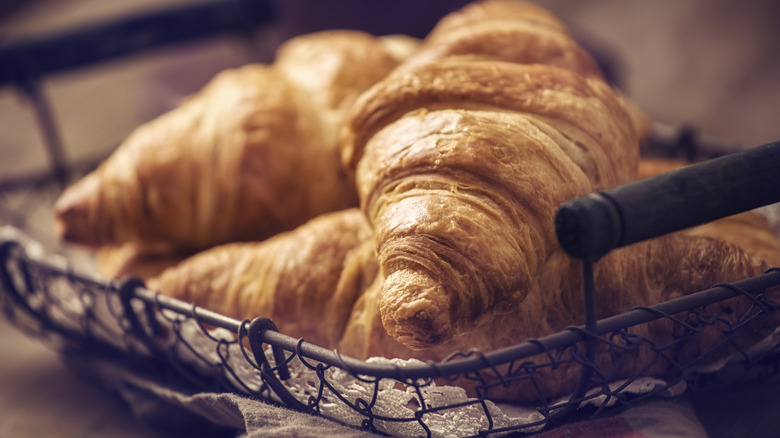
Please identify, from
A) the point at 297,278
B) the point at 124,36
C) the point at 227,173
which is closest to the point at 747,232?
the point at 297,278

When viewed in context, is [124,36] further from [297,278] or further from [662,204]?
[662,204]

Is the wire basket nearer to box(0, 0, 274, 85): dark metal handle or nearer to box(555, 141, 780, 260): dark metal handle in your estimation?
box(555, 141, 780, 260): dark metal handle

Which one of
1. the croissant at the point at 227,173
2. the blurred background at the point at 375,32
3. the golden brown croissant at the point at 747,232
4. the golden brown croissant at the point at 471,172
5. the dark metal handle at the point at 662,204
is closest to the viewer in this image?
the dark metal handle at the point at 662,204

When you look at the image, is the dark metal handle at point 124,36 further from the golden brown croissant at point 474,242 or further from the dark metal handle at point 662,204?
the dark metal handle at point 662,204

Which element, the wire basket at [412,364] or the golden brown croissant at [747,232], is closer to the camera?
the wire basket at [412,364]

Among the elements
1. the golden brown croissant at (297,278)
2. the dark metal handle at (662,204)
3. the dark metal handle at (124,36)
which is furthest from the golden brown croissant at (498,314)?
the dark metal handle at (124,36)

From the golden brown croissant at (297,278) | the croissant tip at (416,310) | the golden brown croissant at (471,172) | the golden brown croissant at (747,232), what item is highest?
the golden brown croissant at (471,172)

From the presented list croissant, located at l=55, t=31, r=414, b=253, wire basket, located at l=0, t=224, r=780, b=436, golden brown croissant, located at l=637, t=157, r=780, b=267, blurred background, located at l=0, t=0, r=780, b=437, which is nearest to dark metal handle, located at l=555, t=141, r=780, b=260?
wire basket, located at l=0, t=224, r=780, b=436

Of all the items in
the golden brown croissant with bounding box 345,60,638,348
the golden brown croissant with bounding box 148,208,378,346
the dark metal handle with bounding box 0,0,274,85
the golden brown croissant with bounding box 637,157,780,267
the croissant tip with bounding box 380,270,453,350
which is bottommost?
the golden brown croissant with bounding box 637,157,780,267
